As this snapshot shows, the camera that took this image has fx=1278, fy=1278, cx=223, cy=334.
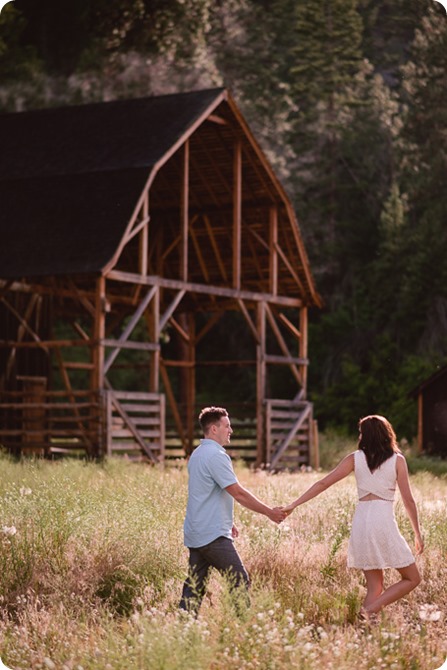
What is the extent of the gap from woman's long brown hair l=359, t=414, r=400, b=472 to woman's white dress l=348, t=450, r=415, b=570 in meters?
0.04

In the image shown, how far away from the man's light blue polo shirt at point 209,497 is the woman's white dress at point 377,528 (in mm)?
1001

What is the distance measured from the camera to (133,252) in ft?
93.3

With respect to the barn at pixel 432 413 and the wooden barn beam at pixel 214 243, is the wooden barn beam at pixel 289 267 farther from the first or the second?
the barn at pixel 432 413

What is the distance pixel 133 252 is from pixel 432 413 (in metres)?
9.22

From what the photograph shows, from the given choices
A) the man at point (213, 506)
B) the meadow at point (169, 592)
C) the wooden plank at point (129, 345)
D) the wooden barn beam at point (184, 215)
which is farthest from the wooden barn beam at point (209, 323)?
the man at point (213, 506)

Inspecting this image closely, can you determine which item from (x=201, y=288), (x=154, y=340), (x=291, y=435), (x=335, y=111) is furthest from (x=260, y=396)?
(x=335, y=111)

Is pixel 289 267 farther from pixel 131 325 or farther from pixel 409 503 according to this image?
pixel 409 503

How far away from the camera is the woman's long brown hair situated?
9500 mm

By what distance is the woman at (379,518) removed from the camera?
30.8ft

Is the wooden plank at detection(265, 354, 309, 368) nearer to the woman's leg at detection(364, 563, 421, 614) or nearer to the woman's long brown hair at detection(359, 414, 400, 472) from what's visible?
the woman's long brown hair at detection(359, 414, 400, 472)

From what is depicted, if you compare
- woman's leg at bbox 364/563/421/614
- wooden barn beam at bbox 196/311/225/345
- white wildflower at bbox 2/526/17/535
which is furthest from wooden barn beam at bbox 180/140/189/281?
woman's leg at bbox 364/563/421/614

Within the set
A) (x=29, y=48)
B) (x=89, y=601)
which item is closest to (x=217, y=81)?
(x=29, y=48)

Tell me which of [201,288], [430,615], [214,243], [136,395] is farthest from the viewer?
[214,243]

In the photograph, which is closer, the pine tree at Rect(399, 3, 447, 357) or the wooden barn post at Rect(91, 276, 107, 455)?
the wooden barn post at Rect(91, 276, 107, 455)
